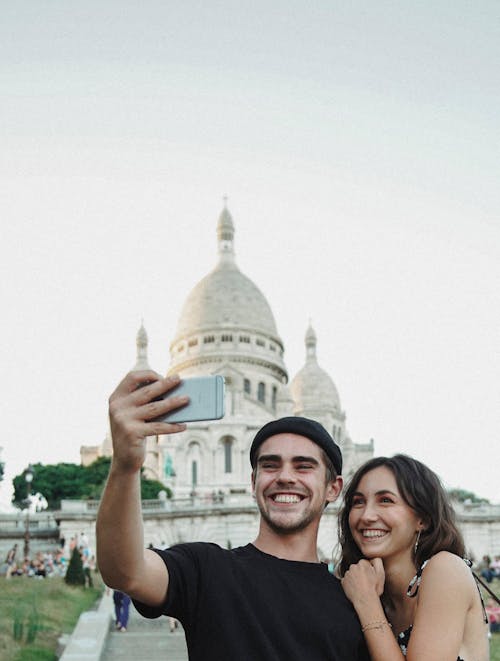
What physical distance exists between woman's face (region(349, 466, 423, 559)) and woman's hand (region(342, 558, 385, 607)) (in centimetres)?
11

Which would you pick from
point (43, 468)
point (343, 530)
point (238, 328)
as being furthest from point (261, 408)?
point (343, 530)

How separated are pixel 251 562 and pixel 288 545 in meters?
0.25

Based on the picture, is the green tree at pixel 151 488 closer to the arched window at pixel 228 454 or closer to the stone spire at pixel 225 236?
the arched window at pixel 228 454

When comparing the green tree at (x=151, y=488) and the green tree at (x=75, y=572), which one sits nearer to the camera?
the green tree at (x=75, y=572)

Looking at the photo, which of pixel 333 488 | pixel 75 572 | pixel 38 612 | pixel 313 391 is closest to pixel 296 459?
pixel 333 488

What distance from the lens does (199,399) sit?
11.8 feet

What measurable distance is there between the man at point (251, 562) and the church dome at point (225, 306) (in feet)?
242

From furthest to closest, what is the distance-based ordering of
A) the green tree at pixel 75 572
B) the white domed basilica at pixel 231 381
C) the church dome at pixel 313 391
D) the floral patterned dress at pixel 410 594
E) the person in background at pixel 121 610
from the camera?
1. the church dome at pixel 313 391
2. the white domed basilica at pixel 231 381
3. the green tree at pixel 75 572
4. the person in background at pixel 121 610
5. the floral patterned dress at pixel 410 594

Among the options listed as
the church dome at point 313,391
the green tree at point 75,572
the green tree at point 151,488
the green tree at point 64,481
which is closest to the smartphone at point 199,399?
the green tree at point 75,572

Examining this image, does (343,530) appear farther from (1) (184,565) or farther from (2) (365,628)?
(1) (184,565)

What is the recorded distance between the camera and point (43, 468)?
63188 millimetres

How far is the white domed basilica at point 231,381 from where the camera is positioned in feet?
214

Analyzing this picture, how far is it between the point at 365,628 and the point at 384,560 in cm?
71

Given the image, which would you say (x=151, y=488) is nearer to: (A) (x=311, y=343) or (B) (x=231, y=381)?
(B) (x=231, y=381)
